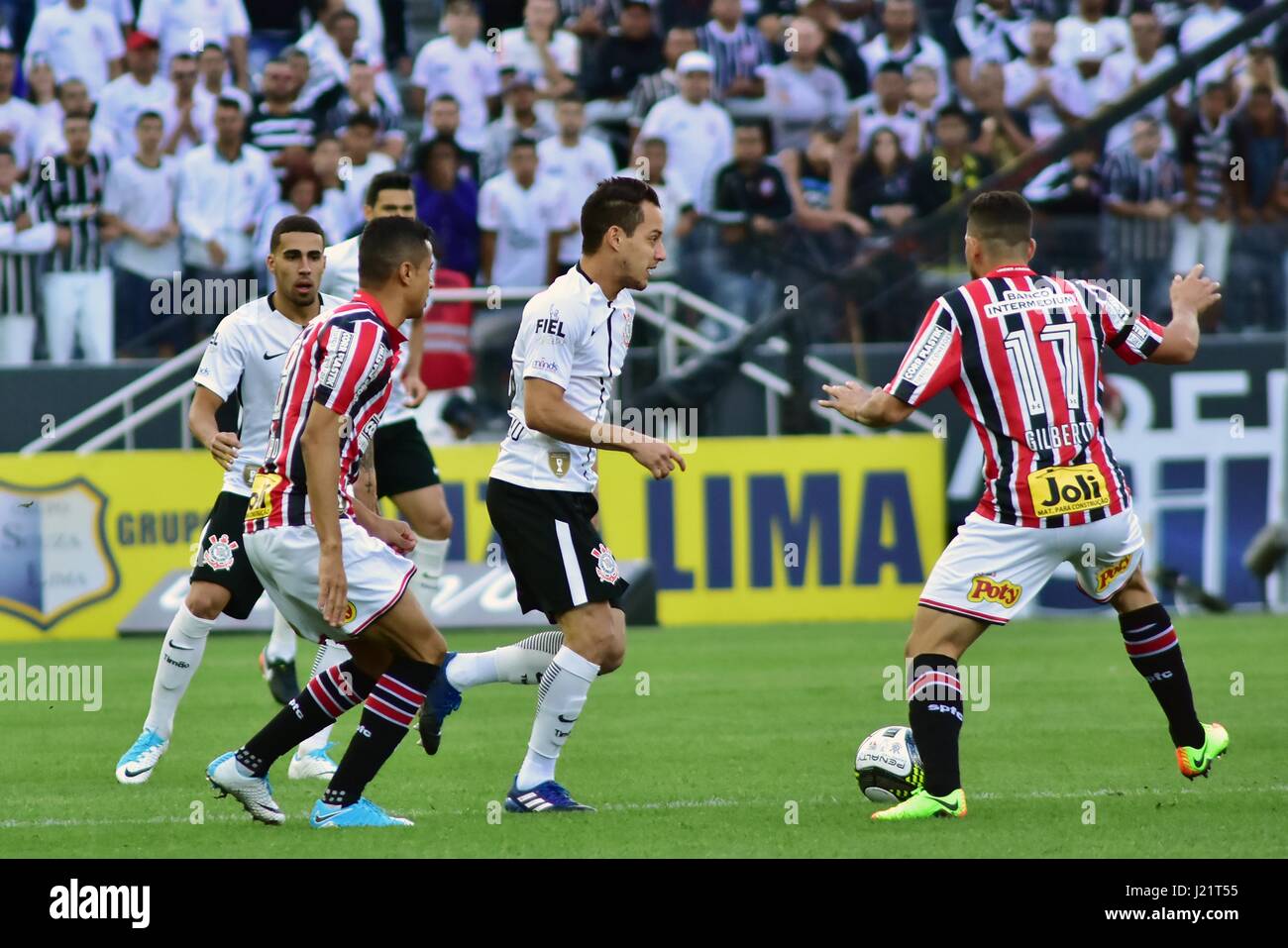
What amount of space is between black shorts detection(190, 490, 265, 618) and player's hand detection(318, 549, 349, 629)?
1824 mm

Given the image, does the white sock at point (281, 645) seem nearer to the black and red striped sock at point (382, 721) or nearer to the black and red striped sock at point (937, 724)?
the black and red striped sock at point (382, 721)

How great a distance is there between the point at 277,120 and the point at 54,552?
14.3 feet

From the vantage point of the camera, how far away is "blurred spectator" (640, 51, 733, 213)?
53.8 feet

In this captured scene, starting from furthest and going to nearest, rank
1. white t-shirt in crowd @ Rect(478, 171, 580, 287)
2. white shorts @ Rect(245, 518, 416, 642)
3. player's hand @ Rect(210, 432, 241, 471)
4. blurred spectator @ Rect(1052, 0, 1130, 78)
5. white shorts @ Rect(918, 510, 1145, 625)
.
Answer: blurred spectator @ Rect(1052, 0, 1130, 78) < white t-shirt in crowd @ Rect(478, 171, 580, 287) < player's hand @ Rect(210, 432, 241, 471) < white shorts @ Rect(918, 510, 1145, 625) < white shorts @ Rect(245, 518, 416, 642)

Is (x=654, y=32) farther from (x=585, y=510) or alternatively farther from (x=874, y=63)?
(x=585, y=510)

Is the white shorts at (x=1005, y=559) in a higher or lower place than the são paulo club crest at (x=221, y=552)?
higher

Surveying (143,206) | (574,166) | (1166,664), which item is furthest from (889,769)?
(143,206)

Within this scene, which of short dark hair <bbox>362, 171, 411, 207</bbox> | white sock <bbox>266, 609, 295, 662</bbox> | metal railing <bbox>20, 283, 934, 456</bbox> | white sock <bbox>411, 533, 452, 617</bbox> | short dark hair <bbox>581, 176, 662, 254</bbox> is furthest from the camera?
metal railing <bbox>20, 283, 934, 456</bbox>

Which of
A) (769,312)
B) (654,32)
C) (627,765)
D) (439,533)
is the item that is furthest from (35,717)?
(654,32)

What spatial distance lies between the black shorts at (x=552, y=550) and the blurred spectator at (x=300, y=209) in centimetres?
876

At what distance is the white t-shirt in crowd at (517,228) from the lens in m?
15.9

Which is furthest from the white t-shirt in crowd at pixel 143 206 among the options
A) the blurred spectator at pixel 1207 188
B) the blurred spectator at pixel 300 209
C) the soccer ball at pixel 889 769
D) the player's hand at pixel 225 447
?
the soccer ball at pixel 889 769

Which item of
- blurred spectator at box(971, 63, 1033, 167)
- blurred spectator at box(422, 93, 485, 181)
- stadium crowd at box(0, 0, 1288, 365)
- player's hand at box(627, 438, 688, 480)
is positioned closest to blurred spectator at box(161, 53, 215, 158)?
stadium crowd at box(0, 0, 1288, 365)

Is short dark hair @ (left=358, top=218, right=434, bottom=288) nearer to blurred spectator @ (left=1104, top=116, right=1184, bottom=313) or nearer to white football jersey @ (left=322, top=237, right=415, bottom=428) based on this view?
white football jersey @ (left=322, top=237, right=415, bottom=428)
